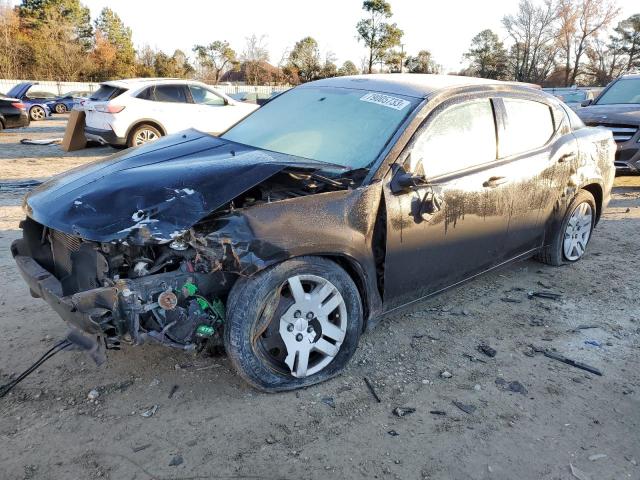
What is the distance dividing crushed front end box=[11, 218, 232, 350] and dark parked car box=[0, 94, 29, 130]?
1603cm

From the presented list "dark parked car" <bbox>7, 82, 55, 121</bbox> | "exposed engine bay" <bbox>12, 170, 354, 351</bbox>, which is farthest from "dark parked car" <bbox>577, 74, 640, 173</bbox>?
"dark parked car" <bbox>7, 82, 55, 121</bbox>

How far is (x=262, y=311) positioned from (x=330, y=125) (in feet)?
5.14

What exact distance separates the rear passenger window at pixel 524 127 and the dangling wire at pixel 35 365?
3306 mm

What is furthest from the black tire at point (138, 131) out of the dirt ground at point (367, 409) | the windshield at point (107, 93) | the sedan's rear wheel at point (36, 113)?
the sedan's rear wheel at point (36, 113)

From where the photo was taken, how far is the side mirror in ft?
10.4

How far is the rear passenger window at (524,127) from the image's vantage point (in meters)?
4.02

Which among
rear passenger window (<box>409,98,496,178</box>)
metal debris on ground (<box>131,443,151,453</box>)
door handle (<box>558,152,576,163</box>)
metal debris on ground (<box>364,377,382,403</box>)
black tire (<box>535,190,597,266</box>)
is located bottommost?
metal debris on ground (<box>131,443,151,453</box>)

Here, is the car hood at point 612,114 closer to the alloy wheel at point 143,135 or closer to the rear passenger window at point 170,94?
the rear passenger window at point 170,94

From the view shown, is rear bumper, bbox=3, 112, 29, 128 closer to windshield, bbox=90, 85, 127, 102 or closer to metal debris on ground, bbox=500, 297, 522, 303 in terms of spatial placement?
windshield, bbox=90, 85, 127, 102

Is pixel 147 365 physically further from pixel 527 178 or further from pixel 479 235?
pixel 527 178

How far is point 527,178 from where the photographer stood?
4.07 m

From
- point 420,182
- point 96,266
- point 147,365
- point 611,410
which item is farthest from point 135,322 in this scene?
point 611,410

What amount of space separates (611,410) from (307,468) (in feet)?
5.79

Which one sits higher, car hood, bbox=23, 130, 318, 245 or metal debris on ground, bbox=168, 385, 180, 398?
car hood, bbox=23, 130, 318, 245
